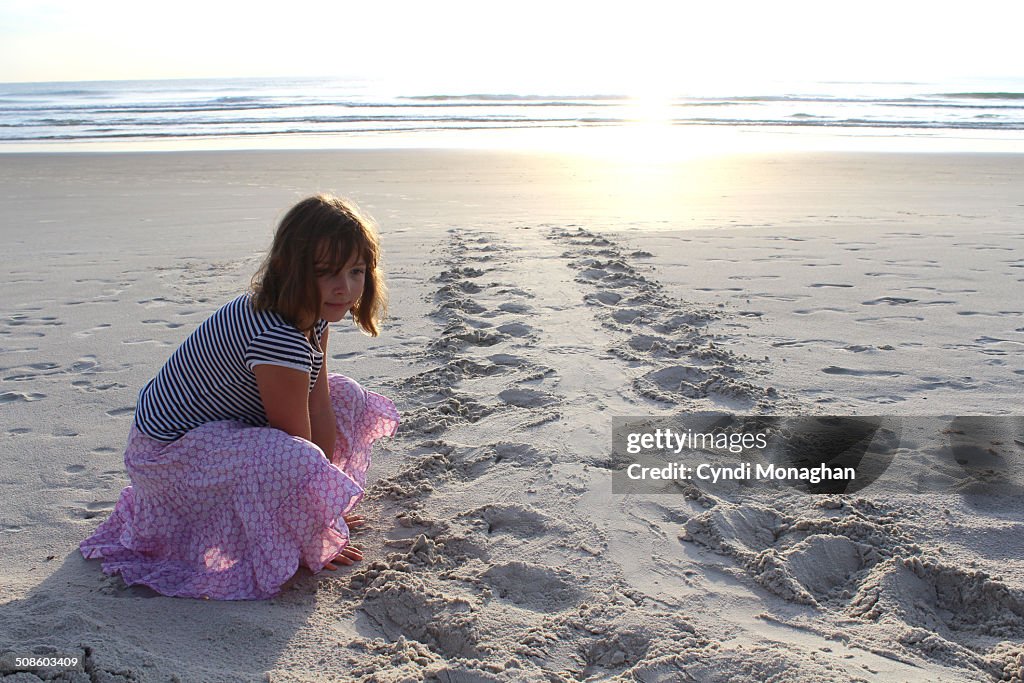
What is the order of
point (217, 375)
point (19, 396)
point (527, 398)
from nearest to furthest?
1. point (217, 375)
2. point (527, 398)
3. point (19, 396)

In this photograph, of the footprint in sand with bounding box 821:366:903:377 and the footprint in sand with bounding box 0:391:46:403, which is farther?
the footprint in sand with bounding box 821:366:903:377

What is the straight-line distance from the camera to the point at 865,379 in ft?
12.0

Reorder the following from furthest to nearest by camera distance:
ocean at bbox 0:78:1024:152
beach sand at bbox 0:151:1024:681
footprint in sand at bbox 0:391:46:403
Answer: ocean at bbox 0:78:1024:152 → footprint in sand at bbox 0:391:46:403 → beach sand at bbox 0:151:1024:681

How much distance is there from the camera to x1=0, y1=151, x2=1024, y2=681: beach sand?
6.55 feet

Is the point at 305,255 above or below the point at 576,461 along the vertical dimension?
above

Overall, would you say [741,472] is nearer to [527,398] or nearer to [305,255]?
[527,398]

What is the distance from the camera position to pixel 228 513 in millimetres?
2246

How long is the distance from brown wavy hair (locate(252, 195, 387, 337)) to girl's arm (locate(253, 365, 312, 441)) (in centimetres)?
14
